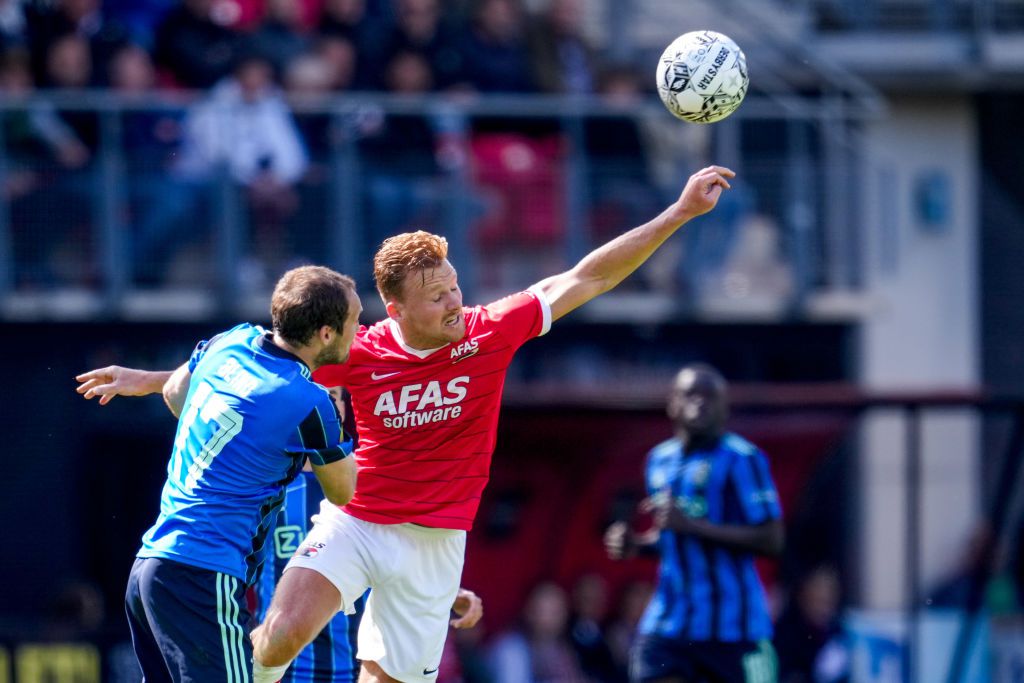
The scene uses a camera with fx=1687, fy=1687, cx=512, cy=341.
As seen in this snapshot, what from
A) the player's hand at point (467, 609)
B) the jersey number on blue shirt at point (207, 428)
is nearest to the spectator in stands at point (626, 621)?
the player's hand at point (467, 609)

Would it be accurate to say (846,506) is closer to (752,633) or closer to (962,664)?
(962,664)

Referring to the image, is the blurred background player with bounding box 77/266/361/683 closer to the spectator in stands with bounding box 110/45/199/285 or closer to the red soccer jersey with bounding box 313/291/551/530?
the red soccer jersey with bounding box 313/291/551/530

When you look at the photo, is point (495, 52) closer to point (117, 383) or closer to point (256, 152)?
point (256, 152)

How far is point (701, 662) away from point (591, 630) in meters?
2.98

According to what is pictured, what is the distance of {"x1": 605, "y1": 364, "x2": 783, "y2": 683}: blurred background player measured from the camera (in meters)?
7.32

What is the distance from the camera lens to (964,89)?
46.3 ft

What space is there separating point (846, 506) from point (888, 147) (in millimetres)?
3618

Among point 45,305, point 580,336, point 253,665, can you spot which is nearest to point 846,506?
point 580,336

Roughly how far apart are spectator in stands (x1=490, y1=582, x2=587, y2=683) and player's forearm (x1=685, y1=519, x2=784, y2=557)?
2.98 m

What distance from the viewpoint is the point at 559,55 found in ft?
38.4

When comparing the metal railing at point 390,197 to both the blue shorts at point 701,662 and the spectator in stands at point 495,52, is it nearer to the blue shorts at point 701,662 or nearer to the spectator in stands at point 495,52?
the spectator in stands at point 495,52

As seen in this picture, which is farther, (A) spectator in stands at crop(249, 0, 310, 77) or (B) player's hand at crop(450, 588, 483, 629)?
(A) spectator in stands at crop(249, 0, 310, 77)

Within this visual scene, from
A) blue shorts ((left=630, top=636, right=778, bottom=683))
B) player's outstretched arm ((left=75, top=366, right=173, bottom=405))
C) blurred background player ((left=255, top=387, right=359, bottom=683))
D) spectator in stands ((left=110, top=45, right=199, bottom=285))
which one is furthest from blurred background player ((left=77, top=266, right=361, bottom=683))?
spectator in stands ((left=110, top=45, right=199, bottom=285))

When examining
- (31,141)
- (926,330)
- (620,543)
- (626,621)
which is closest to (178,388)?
(620,543)
